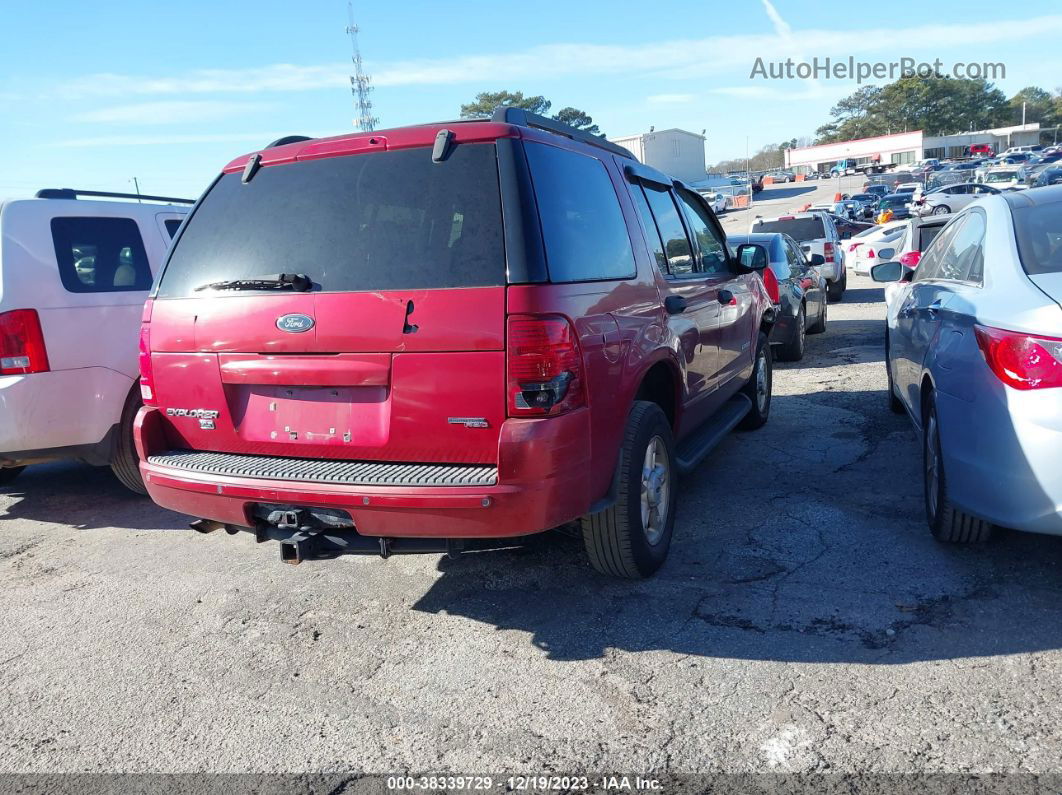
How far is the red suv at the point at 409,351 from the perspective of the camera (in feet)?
10.6

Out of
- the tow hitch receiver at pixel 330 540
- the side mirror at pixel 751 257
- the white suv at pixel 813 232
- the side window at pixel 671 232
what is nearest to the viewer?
the tow hitch receiver at pixel 330 540

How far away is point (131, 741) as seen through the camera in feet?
10.1

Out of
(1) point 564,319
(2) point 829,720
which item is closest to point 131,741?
(1) point 564,319

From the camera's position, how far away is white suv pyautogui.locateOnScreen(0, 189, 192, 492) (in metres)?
5.16

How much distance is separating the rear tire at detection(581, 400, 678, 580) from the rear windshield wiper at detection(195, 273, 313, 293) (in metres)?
1.49

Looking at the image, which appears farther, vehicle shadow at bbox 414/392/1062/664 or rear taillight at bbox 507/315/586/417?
vehicle shadow at bbox 414/392/1062/664

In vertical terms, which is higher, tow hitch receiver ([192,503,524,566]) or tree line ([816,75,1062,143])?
tree line ([816,75,1062,143])

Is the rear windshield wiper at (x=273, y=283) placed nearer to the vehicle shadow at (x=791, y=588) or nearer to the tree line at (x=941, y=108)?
the vehicle shadow at (x=791, y=588)

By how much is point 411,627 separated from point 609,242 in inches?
76.6

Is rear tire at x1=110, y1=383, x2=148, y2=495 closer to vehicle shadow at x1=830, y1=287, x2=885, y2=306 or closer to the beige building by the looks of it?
vehicle shadow at x1=830, y1=287, x2=885, y2=306

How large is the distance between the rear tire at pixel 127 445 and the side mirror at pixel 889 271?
17.3 feet

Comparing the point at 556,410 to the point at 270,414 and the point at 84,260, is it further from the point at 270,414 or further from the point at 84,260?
the point at 84,260

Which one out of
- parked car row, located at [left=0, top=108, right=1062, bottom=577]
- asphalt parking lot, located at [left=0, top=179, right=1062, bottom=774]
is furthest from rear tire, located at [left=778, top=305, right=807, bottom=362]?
parked car row, located at [left=0, top=108, right=1062, bottom=577]

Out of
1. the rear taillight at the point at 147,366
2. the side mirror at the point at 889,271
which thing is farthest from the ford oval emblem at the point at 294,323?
the side mirror at the point at 889,271
